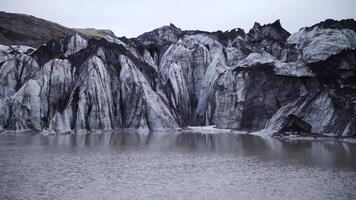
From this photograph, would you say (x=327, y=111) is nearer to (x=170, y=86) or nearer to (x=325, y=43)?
(x=325, y=43)

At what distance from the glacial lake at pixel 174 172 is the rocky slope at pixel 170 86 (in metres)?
23.1

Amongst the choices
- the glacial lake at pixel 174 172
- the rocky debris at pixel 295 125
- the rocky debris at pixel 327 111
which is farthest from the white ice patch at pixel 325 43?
the glacial lake at pixel 174 172

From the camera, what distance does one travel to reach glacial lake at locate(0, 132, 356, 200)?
23562 mm

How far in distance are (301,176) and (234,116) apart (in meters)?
50.3

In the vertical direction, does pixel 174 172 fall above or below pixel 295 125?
below

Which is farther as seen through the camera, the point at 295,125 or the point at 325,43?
the point at 325,43

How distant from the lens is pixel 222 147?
47.6 meters

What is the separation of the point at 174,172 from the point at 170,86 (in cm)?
5746

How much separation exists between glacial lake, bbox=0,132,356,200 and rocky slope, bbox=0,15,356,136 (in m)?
23.1

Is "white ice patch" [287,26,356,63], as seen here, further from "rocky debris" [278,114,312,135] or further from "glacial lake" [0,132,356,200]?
"glacial lake" [0,132,356,200]

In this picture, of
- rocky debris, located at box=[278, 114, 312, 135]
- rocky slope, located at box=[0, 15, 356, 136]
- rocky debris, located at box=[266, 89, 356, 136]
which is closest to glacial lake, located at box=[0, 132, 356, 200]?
rocky debris, located at box=[266, 89, 356, 136]

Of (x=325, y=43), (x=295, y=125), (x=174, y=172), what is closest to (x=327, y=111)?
(x=295, y=125)

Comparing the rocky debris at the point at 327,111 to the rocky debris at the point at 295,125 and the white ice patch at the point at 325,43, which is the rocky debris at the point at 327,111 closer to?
the rocky debris at the point at 295,125

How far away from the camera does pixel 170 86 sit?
8725 cm
